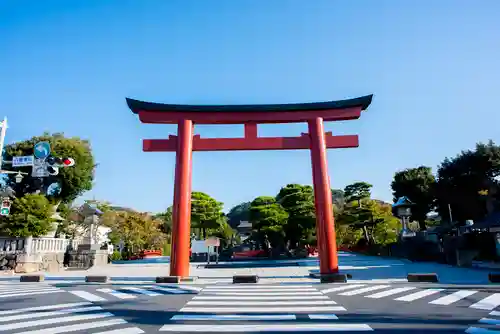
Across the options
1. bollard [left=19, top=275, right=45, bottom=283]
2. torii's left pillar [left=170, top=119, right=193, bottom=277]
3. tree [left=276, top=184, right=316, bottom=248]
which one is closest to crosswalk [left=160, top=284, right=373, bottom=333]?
torii's left pillar [left=170, top=119, right=193, bottom=277]

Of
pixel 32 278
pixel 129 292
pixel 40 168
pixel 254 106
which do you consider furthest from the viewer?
pixel 254 106

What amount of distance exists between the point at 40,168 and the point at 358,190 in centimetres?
3457

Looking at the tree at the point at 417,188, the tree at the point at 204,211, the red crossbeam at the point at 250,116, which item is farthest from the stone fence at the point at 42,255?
the tree at the point at 417,188

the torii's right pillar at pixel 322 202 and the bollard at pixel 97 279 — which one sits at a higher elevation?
the torii's right pillar at pixel 322 202

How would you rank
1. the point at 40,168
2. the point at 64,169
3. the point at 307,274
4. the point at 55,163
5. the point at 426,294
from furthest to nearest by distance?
the point at 64,169
the point at 307,274
the point at 40,168
the point at 55,163
the point at 426,294

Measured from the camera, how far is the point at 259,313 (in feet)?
22.5

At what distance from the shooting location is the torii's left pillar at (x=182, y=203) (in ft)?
42.6

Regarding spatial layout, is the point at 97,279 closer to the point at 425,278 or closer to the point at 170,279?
the point at 170,279

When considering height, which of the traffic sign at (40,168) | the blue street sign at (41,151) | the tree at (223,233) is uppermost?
the blue street sign at (41,151)

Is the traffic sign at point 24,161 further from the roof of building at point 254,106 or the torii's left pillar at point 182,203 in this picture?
the torii's left pillar at point 182,203

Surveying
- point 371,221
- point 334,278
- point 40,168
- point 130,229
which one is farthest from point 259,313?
point 130,229

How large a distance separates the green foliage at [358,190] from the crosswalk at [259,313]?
30.9m

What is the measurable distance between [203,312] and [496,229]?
56.7 ft

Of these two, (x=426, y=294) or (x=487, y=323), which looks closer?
(x=487, y=323)
